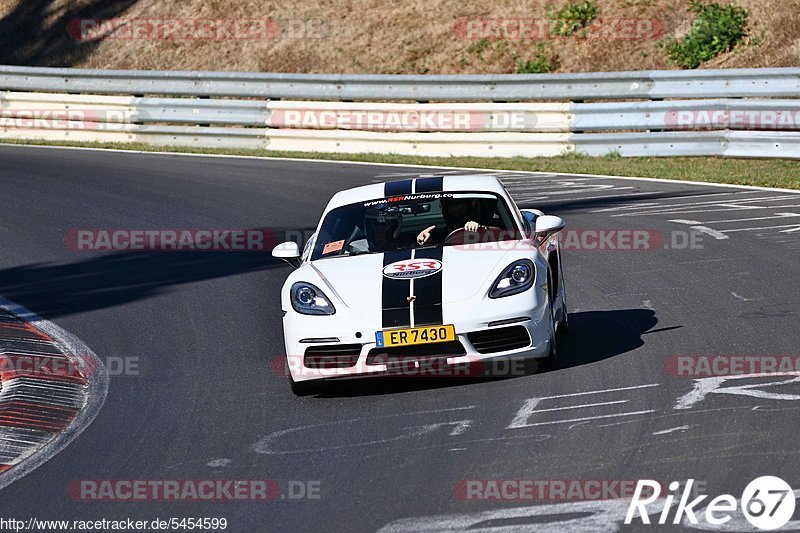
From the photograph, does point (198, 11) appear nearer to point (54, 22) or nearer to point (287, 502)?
point (54, 22)

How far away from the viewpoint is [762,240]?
494 inches

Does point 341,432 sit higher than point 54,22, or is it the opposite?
point 54,22

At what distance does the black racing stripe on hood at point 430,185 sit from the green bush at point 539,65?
14.4 metres

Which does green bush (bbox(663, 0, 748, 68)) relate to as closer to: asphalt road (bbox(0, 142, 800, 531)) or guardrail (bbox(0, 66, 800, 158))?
guardrail (bbox(0, 66, 800, 158))

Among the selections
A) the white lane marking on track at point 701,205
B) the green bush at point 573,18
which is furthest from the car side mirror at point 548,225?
the green bush at point 573,18

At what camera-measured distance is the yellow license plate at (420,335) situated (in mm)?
7656

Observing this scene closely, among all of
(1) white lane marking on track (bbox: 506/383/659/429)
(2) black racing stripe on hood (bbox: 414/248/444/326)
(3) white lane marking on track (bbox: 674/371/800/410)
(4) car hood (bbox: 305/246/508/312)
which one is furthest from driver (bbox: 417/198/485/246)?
(3) white lane marking on track (bbox: 674/371/800/410)

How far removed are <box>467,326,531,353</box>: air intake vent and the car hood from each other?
268 mm

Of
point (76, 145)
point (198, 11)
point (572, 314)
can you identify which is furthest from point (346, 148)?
point (572, 314)

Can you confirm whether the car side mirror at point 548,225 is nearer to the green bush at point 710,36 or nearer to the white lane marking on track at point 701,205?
the white lane marking on track at point 701,205

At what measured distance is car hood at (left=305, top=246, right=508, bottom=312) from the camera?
7.89 m

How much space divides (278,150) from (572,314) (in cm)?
1223

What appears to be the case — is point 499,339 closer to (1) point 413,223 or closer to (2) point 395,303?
(2) point 395,303

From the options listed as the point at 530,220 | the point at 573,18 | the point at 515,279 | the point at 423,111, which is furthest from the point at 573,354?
the point at 573,18
